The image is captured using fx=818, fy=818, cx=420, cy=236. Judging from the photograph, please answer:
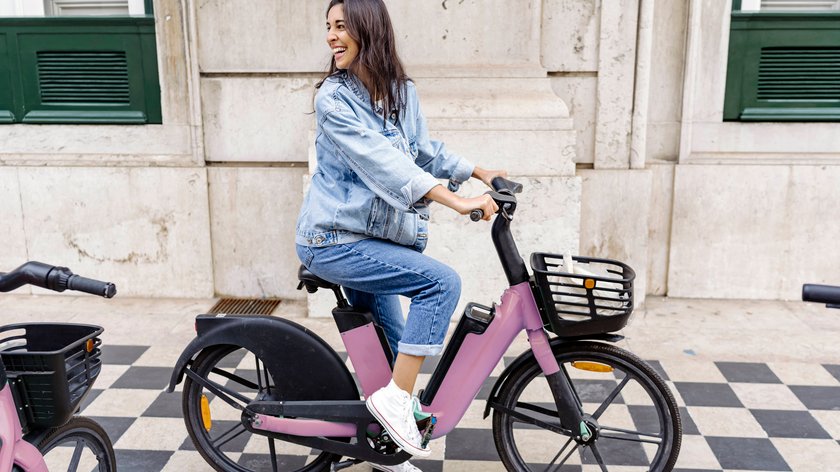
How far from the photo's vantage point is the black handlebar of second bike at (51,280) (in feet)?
6.91

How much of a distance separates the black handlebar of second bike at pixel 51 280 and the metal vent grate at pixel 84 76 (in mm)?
3527

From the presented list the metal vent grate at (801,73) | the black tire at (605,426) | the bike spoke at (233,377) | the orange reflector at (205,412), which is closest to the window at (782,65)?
the metal vent grate at (801,73)

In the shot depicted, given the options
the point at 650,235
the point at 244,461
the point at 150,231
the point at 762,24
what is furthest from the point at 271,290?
the point at 762,24

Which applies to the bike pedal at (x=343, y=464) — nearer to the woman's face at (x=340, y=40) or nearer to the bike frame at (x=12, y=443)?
the bike frame at (x=12, y=443)

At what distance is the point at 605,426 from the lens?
3.03m

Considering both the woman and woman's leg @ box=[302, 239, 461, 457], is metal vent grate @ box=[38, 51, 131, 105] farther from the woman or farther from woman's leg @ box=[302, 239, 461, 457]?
woman's leg @ box=[302, 239, 461, 457]

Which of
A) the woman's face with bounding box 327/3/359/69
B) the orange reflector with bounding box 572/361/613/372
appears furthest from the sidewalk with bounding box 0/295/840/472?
the woman's face with bounding box 327/3/359/69

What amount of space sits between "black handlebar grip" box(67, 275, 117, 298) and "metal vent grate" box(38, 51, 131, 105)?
363cm

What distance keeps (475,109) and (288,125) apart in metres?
1.23

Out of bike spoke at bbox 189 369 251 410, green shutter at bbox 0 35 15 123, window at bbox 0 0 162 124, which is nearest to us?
bike spoke at bbox 189 369 251 410

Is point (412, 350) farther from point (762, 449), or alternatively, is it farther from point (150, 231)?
point (150, 231)

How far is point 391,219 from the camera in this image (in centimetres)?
272

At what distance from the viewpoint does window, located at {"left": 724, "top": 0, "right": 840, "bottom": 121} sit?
206 inches

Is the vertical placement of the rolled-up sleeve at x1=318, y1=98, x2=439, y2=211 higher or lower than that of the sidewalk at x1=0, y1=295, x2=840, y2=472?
higher
